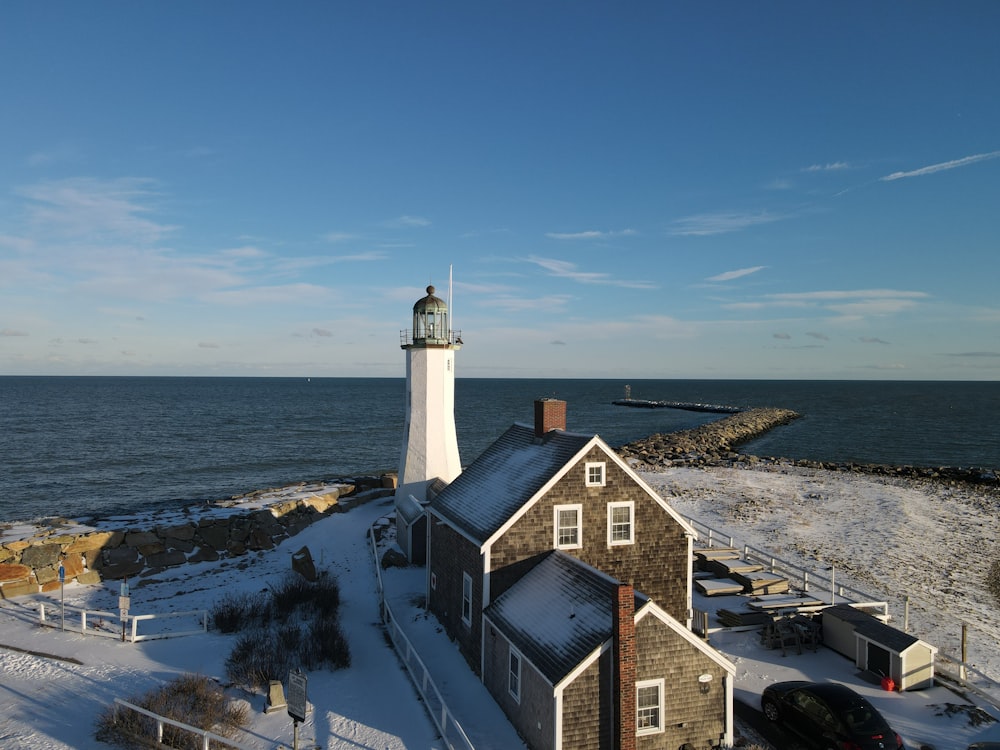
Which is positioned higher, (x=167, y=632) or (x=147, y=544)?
(x=147, y=544)

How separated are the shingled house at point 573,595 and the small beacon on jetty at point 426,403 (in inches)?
251

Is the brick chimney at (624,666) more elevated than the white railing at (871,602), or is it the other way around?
the brick chimney at (624,666)

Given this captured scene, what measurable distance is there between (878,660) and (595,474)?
8.30 meters

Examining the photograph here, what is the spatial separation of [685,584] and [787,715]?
4389 millimetres

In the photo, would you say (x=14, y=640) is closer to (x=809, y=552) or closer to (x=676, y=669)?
Result: (x=676, y=669)

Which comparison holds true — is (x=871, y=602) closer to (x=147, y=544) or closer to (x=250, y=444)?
(x=147, y=544)

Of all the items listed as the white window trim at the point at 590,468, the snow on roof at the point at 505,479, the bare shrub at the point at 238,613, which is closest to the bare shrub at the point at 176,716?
the bare shrub at the point at 238,613

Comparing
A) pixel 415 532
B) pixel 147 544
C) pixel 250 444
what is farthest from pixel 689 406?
pixel 147 544

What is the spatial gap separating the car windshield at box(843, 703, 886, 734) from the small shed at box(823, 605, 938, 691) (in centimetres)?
337

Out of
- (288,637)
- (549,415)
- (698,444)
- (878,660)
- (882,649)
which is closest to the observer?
(882,649)

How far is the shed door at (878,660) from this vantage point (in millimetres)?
15680

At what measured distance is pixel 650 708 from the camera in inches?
504

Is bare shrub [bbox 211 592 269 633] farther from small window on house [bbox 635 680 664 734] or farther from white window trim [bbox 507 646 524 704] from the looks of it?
small window on house [bbox 635 680 664 734]

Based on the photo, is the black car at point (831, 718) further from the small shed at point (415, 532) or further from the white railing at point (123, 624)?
the white railing at point (123, 624)
